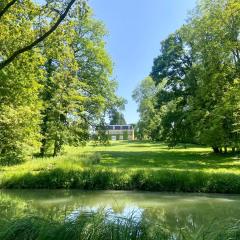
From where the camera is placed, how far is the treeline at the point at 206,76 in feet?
88.8

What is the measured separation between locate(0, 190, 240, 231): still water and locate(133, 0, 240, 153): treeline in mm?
10443

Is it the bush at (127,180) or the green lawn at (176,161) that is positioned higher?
the green lawn at (176,161)

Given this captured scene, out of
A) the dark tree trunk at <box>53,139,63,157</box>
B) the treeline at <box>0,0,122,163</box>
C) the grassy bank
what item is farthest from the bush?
the grassy bank

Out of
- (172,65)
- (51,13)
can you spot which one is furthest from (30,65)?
(172,65)

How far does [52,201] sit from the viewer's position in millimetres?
15383

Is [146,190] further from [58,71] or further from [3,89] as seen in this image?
[58,71]

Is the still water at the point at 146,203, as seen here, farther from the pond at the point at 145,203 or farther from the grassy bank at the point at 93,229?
the grassy bank at the point at 93,229

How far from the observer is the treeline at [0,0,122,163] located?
1173 centimetres

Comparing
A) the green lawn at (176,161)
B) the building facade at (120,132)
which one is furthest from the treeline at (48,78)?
the building facade at (120,132)

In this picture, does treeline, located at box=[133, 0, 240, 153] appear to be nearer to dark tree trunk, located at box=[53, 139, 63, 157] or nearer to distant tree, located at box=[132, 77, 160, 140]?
dark tree trunk, located at box=[53, 139, 63, 157]

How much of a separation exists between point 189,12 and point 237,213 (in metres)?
28.0

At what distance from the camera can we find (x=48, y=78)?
105 feet

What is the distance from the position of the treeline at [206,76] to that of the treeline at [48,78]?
651 centimetres

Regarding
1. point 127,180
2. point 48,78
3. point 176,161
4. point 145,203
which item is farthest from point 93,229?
point 48,78
